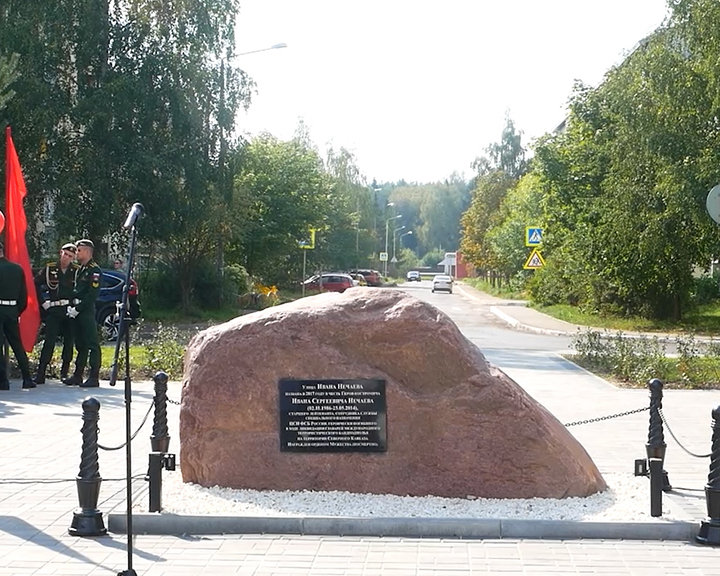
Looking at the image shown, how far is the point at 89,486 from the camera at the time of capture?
6523 millimetres

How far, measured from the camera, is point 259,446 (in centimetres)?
734

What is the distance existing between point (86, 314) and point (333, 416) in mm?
7274

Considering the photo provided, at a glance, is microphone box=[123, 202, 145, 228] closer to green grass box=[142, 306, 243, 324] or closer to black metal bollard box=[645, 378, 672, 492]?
black metal bollard box=[645, 378, 672, 492]

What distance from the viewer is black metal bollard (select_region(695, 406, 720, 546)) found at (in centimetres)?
636

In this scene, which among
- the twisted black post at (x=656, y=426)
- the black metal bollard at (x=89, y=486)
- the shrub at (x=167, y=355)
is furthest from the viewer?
the shrub at (x=167, y=355)

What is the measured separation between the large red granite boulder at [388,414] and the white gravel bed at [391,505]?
0.40 ft

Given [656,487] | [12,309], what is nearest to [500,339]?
[12,309]

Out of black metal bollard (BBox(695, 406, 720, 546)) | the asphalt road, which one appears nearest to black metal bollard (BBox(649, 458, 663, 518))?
black metal bollard (BBox(695, 406, 720, 546))

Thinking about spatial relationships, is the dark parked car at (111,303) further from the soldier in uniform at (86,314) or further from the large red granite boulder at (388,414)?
the large red granite boulder at (388,414)

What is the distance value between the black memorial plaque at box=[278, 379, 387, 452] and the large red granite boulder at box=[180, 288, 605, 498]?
0.05 metres

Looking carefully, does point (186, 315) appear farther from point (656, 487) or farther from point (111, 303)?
point (656, 487)

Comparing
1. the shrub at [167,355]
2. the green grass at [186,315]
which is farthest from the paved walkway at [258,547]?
the green grass at [186,315]

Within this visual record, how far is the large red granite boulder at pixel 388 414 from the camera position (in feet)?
23.4

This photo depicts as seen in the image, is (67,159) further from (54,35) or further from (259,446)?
(259,446)
